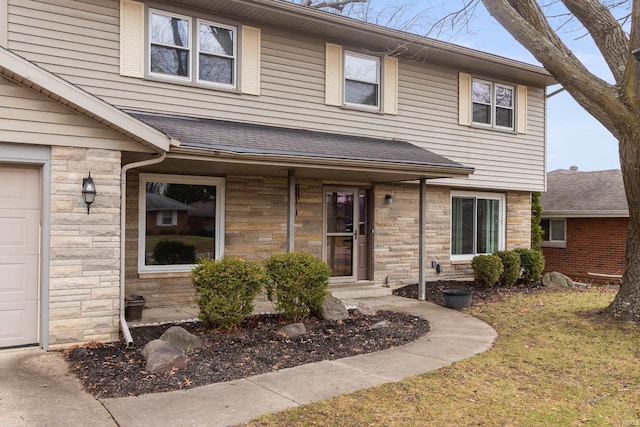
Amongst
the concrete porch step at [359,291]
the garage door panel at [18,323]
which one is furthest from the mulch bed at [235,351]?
the concrete porch step at [359,291]

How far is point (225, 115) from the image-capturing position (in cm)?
880

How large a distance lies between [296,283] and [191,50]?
14.5ft

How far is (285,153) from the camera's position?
7340 millimetres

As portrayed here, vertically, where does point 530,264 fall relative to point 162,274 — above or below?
below

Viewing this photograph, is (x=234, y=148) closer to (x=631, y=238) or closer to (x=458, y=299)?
(x=458, y=299)

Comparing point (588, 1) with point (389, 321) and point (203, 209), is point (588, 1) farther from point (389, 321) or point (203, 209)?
point (203, 209)

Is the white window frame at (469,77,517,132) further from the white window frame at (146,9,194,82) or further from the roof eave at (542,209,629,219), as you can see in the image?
the white window frame at (146,9,194,82)

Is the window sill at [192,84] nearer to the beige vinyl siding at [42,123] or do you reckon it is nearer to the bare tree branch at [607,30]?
the beige vinyl siding at [42,123]

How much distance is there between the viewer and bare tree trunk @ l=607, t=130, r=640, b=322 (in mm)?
7207

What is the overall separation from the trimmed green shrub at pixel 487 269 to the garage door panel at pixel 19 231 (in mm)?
8499

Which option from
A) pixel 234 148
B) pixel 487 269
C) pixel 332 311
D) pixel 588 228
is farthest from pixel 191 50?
pixel 588 228

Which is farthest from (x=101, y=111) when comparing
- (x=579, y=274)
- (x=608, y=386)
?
(x=579, y=274)

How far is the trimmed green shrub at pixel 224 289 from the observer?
6355 mm

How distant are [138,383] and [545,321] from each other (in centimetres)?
605
